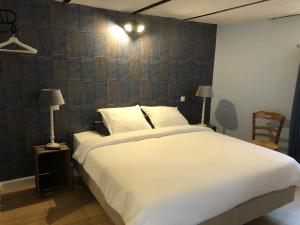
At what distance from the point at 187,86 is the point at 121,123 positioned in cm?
153

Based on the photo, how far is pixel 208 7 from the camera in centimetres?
296

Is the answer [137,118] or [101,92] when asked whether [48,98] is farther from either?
[137,118]

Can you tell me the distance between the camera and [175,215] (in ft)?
5.46

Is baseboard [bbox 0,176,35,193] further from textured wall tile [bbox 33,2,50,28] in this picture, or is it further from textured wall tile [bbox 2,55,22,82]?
textured wall tile [bbox 33,2,50,28]

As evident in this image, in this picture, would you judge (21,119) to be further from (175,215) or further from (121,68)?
(175,215)

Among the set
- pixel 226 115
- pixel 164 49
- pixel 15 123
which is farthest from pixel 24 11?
pixel 226 115

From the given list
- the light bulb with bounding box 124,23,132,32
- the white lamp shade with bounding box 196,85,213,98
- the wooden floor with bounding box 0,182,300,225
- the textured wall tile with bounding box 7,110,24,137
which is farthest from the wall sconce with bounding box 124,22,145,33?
the wooden floor with bounding box 0,182,300,225

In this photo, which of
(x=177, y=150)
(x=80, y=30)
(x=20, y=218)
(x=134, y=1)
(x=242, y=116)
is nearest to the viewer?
(x=20, y=218)

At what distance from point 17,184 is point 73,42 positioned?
1.89 metres

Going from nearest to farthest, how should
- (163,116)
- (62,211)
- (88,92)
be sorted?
(62,211) < (88,92) < (163,116)

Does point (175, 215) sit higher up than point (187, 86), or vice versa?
point (187, 86)

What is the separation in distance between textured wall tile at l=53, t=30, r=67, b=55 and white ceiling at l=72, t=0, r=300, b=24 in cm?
42

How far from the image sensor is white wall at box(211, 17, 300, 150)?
Answer: 337 cm

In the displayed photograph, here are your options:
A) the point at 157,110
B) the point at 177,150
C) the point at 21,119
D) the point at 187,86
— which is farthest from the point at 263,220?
the point at 21,119
